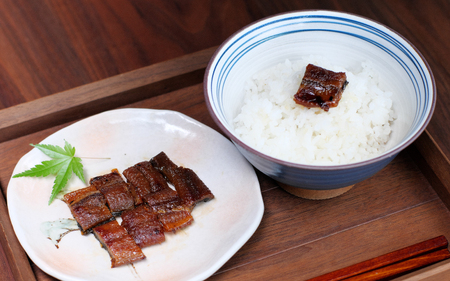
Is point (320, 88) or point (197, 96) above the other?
point (320, 88)

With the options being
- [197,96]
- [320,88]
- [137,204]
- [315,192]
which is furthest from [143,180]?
[320,88]

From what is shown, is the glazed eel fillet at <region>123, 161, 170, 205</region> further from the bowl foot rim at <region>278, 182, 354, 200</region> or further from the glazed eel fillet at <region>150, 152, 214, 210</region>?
the bowl foot rim at <region>278, 182, 354, 200</region>

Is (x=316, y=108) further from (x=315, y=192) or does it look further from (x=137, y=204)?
(x=137, y=204)

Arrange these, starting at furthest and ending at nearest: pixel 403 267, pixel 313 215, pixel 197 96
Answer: pixel 197 96
pixel 313 215
pixel 403 267

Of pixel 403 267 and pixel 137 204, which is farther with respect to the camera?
pixel 137 204

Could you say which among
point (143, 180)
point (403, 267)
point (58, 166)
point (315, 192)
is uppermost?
point (58, 166)

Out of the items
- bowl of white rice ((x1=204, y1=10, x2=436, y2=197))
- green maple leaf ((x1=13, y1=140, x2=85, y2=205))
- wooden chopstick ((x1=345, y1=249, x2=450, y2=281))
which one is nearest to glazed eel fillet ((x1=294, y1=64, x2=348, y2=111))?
bowl of white rice ((x1=204, y1=10, x2=436, y2=197))
